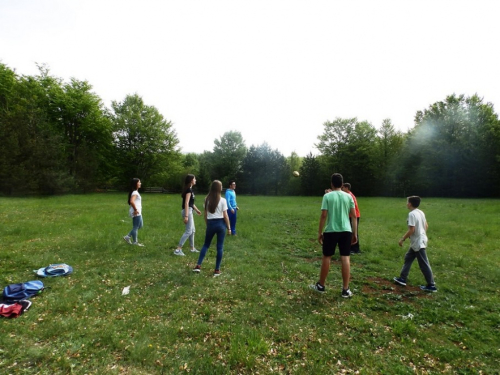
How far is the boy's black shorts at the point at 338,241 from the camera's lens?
5.48 m

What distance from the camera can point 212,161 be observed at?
58.9m

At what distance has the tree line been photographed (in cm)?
2872

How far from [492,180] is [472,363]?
46476 millimetres

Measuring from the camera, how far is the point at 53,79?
3934 cm

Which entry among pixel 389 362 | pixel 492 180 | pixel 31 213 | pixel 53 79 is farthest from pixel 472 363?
pixel 53 79

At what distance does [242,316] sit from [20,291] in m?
4.58

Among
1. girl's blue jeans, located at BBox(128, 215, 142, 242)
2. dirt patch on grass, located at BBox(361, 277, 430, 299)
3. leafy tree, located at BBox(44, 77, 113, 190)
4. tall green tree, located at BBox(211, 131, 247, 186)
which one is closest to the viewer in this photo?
dirt patch on grass, located at BBox(361, 277, 430, 299)

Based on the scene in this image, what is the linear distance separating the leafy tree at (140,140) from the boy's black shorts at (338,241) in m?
44.5

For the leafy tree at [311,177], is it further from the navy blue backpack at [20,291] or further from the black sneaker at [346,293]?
the navy blue backpack at [20,291]

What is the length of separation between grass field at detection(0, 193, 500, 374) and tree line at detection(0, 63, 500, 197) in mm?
24616

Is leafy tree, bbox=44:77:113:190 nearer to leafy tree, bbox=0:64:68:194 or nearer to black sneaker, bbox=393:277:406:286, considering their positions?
leafy tree, bbox=0:64:68:194

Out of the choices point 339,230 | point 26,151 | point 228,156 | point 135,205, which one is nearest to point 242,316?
point 339,230

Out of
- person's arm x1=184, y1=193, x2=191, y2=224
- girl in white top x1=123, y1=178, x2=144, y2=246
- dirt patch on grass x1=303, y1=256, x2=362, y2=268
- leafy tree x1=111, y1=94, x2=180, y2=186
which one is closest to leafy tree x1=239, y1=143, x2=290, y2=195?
leafy tree x1=111, y1=94, x2=180, y2=186

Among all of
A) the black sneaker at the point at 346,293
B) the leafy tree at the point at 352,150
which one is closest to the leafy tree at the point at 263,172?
the leafy tree at the point at 352,150
